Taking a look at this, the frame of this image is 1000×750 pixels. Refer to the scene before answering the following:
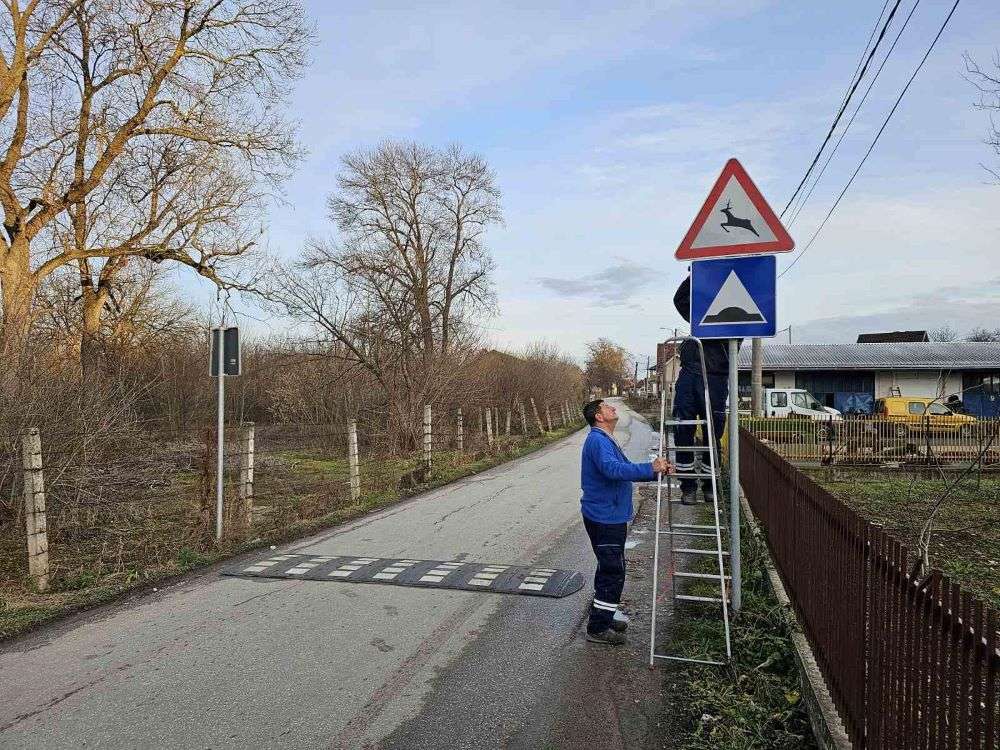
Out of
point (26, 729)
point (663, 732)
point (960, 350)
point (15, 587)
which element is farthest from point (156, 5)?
point (960, 350)

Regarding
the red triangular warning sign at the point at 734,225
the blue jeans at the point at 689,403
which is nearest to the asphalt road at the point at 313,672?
the blue jeans at the point at 689,403

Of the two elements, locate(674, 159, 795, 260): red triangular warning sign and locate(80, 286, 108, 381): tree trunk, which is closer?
locate(674, 159, 795, 260): red triangular warning sign

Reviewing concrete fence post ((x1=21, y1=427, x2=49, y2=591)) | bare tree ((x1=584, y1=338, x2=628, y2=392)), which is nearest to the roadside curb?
concrete fence post ((x1=21, y1=427, x2=49, y2=591))

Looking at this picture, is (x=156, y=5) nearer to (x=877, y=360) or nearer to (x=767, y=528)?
(x=767, y=528)

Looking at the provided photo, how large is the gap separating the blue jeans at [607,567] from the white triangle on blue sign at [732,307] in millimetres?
1670

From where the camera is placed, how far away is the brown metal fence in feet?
7.30

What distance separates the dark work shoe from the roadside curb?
116 centimetres

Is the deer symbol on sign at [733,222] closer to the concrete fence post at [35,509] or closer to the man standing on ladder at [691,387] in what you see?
the man standing on ladder at [691,387]

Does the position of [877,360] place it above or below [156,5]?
below

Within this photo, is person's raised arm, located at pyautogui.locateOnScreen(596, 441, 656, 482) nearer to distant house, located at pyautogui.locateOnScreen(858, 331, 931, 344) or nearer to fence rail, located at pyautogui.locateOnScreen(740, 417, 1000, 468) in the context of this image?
fence rail, located at pyautogui.locateOnScreen(740, 417, 1000, 468)

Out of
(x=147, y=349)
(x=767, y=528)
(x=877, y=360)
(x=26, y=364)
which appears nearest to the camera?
(x=767, y=528)

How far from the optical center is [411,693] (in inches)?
173

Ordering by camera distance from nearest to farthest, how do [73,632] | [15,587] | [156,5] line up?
[73,632]
[15,587]
[156,5]

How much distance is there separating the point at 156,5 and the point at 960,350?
4620 cm
